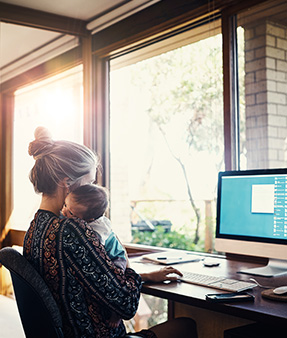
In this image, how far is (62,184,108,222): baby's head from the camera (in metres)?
1.74

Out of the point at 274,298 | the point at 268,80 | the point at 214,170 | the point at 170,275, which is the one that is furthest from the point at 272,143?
the point at 274,298

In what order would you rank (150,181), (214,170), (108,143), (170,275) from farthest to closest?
(150,181)
(108,143)
(214,170)
(170,275)

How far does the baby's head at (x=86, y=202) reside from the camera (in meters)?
1.74

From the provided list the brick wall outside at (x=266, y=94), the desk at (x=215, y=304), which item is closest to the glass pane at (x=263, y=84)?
the brick wall outside at (x=266, y=94)

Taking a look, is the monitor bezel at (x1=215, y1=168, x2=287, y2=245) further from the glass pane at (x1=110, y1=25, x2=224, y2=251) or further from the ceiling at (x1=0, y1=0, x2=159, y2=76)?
the ceiling at (x1=0, y1=0, x2=159, y2=76)

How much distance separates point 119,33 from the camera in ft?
11.6

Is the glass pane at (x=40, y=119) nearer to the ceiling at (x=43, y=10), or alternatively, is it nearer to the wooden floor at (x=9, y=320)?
the ceiling at (x=43, y=10)

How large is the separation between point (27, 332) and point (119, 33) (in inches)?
98.6

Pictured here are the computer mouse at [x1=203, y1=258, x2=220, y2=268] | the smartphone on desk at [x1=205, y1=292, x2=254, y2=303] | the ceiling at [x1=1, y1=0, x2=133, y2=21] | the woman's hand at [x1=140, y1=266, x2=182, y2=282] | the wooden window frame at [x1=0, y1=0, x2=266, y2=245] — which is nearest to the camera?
the smartphone on desk at [x1=205, y1=292, x2=254, y2=303]

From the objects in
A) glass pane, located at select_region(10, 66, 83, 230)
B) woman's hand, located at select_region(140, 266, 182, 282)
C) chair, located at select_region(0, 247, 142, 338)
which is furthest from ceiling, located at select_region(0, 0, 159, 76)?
chair, located at select_region(0, 247, 142, 338)

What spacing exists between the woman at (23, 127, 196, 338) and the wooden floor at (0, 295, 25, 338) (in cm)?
213

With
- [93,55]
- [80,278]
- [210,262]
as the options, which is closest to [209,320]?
[210,262]

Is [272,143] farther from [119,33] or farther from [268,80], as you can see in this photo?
[119,33]

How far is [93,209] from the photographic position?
70.0 inches
